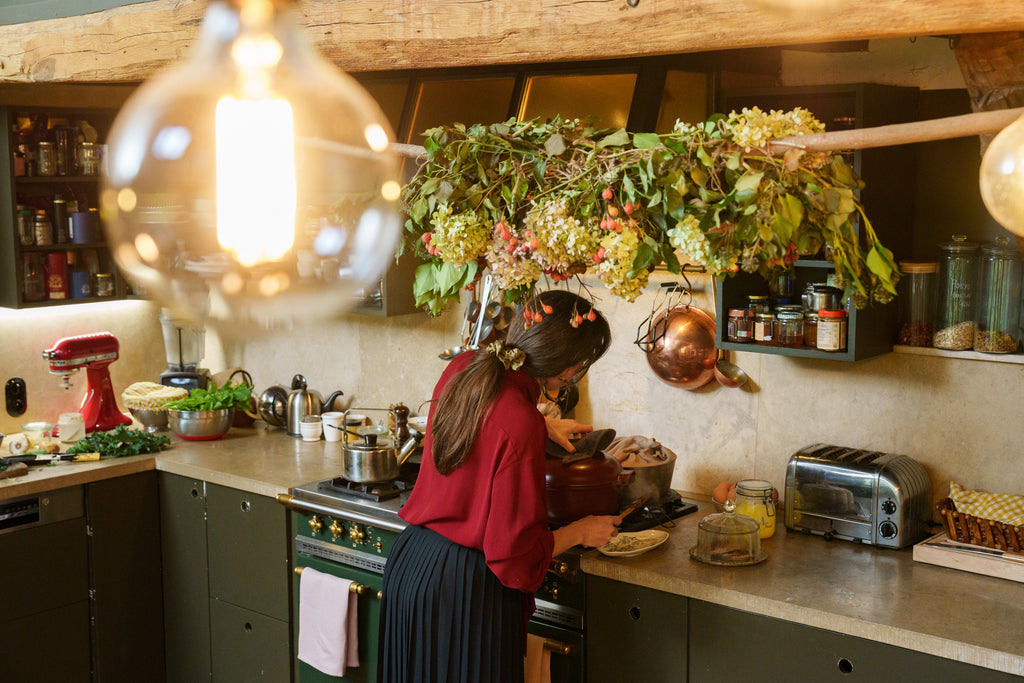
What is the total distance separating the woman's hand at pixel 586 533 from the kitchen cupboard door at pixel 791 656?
0.31 m

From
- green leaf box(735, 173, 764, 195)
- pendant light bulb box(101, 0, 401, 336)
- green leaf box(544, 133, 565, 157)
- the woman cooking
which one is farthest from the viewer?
the woman cooking

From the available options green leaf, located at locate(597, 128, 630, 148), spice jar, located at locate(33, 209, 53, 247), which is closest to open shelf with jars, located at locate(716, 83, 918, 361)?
green leaf, located at locate(597, 128, 630, 148)

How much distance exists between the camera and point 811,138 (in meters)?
1.83

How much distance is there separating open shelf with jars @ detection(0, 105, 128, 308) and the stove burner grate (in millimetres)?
1772

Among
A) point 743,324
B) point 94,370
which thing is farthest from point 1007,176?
point 94,370

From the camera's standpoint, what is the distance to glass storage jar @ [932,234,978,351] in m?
2.81

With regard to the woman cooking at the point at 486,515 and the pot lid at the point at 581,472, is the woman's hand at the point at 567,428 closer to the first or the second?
the pot lid at the point at 581,472

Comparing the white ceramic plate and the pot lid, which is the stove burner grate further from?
the white ceramic plate

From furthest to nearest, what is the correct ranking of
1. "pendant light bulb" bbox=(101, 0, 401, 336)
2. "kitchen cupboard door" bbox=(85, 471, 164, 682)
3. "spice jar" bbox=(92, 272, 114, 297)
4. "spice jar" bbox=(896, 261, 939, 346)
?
1. "spice jar" bbox=(92, 272, 114, 297)
2. "kitchen cupboard door" bbox=(85, 471, 164, 682)
3. "spice jar" bbox=(896, 261, 939, 346)
4. "pendant light bulb" bbox=(101, 0, 401, 336)

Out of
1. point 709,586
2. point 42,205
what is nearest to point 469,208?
point 709,586

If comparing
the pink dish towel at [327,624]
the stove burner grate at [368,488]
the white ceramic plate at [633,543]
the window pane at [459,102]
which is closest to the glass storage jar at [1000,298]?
the white ceramic plate at [633,543]

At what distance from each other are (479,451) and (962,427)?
1.47 m

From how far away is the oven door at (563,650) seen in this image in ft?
9.32

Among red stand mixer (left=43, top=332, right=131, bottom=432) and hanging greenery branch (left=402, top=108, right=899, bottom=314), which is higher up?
hanging greenery branch (left=402, top=108, right=899, bottom=314)
